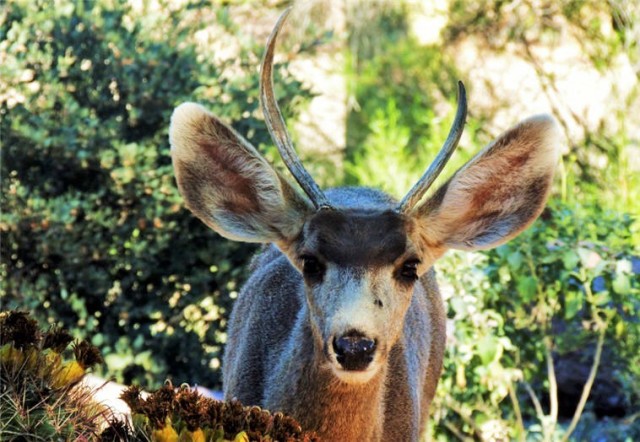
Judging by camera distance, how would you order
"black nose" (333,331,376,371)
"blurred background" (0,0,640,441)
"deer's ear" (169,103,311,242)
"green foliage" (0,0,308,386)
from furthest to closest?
"green foliage" (0,0,308,386) → "blurred background" (0,0,640,441) → "deer's ear" (169,103,311,242) → "black nose" (333,331,376,371)

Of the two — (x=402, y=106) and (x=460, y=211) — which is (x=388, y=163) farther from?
(x=460, y=211)

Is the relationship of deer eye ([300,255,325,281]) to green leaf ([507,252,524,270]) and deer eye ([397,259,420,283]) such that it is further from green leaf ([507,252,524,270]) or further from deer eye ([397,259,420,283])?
green leaf ([507,252,524,270])

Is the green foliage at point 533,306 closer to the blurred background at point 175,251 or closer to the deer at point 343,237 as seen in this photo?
the blurred background at point 175,251

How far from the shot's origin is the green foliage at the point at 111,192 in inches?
309

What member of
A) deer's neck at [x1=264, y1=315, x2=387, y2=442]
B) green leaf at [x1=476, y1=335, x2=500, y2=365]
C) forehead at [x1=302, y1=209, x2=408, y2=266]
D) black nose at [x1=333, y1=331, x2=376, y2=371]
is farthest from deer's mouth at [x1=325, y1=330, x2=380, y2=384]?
green leaf at [x1=476, y1=335, x2=500, y2=365]

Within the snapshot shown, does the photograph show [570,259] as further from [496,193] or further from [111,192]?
[111,192]

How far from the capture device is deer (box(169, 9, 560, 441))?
4.59 meters

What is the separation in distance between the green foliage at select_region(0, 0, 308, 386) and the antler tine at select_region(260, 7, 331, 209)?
→ 3101mm

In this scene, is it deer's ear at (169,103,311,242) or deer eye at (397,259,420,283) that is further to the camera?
deer's ear at (169,103,311,242)

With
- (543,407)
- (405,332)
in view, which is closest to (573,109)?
(543,407)

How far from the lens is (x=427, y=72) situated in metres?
15.2

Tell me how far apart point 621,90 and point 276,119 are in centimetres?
861

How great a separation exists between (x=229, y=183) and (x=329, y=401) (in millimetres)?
1017

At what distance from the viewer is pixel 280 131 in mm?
4852
